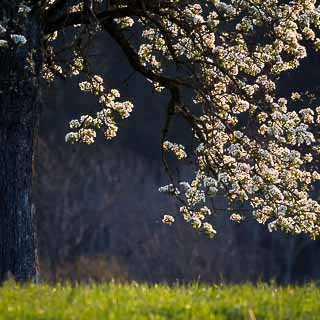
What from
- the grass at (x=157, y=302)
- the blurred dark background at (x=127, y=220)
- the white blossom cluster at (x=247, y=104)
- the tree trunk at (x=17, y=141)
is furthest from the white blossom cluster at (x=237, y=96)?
the blurred dark background at (x=127, y=220)

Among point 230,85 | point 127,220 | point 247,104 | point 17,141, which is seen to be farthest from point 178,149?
point 127,220

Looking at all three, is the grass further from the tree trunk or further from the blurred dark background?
the blurred dark background

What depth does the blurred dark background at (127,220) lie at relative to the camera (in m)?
43.3

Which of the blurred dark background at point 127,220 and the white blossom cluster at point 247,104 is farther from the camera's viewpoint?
the blurred dark background at point 127,220

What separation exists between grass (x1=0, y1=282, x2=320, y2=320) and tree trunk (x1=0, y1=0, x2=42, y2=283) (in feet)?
12.0

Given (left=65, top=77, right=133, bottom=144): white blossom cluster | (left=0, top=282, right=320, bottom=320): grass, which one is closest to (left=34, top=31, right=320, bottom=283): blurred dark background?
(left=65, top=77, right=133, bottom=144): white blossom cluster

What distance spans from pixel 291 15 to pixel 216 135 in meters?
2.57

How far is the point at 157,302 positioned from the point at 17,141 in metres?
5.64

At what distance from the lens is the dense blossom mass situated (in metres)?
15.4

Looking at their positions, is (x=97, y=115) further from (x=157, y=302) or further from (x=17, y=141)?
(x=157, y=302)

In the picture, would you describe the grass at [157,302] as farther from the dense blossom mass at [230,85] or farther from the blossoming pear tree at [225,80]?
the dense blossom mass at [230,85]

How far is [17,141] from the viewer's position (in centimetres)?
1355

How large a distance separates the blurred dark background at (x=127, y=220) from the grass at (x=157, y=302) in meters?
31.1

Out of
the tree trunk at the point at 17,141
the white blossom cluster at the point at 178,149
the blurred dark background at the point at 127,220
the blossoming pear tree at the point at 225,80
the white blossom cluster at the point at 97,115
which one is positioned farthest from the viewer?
the blurred dark background at the point at 127,220
